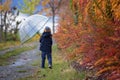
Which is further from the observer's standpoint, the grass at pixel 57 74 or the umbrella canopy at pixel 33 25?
the umbrella canopy at pixel 33 25

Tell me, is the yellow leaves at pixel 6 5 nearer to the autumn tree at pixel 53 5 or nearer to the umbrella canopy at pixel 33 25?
the autumn tree at pixel 53 5

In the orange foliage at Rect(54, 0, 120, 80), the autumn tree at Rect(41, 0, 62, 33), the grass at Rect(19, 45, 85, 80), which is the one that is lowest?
the grass at Rect(19, 45, 85, 80)

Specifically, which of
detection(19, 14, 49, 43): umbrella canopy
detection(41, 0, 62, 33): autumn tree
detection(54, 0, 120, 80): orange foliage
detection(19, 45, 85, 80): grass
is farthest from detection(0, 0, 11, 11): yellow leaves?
detection(54, 0, 120, 80): orange foliage

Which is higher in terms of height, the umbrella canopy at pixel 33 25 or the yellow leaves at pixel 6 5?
the yellow leaves at pixel 6 5

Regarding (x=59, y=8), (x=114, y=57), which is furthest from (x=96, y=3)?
(x=59, y=8)

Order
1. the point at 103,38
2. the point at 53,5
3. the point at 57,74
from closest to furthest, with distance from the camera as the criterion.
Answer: the point at 103,38, the point at 57,74, the point at 53,5

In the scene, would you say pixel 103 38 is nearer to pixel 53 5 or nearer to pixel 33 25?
pixel 33 25

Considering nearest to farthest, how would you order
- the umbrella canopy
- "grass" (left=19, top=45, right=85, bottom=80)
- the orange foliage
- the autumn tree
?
the orange foliage, "grass" (left=19, top=45, right=85, bottom=80), the umbrella canopy, the autumn tree

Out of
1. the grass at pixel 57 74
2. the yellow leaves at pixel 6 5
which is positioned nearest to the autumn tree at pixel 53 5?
the yellow leaves at pixel 6 5

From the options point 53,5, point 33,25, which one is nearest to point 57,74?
point 33,25

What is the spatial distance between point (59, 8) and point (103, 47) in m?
38.9

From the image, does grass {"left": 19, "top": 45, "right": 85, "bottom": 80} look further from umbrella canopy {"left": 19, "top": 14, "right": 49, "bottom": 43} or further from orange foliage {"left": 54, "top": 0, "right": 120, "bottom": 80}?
umbrella canopy {"left": 19, "top": 14, "right": 49, "bottom": 43}

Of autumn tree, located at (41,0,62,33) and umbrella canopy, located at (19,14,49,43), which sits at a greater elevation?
autumn tree, located at (41,0,62,33)

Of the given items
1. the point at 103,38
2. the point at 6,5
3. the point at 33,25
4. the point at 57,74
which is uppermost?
the point at 6,5
